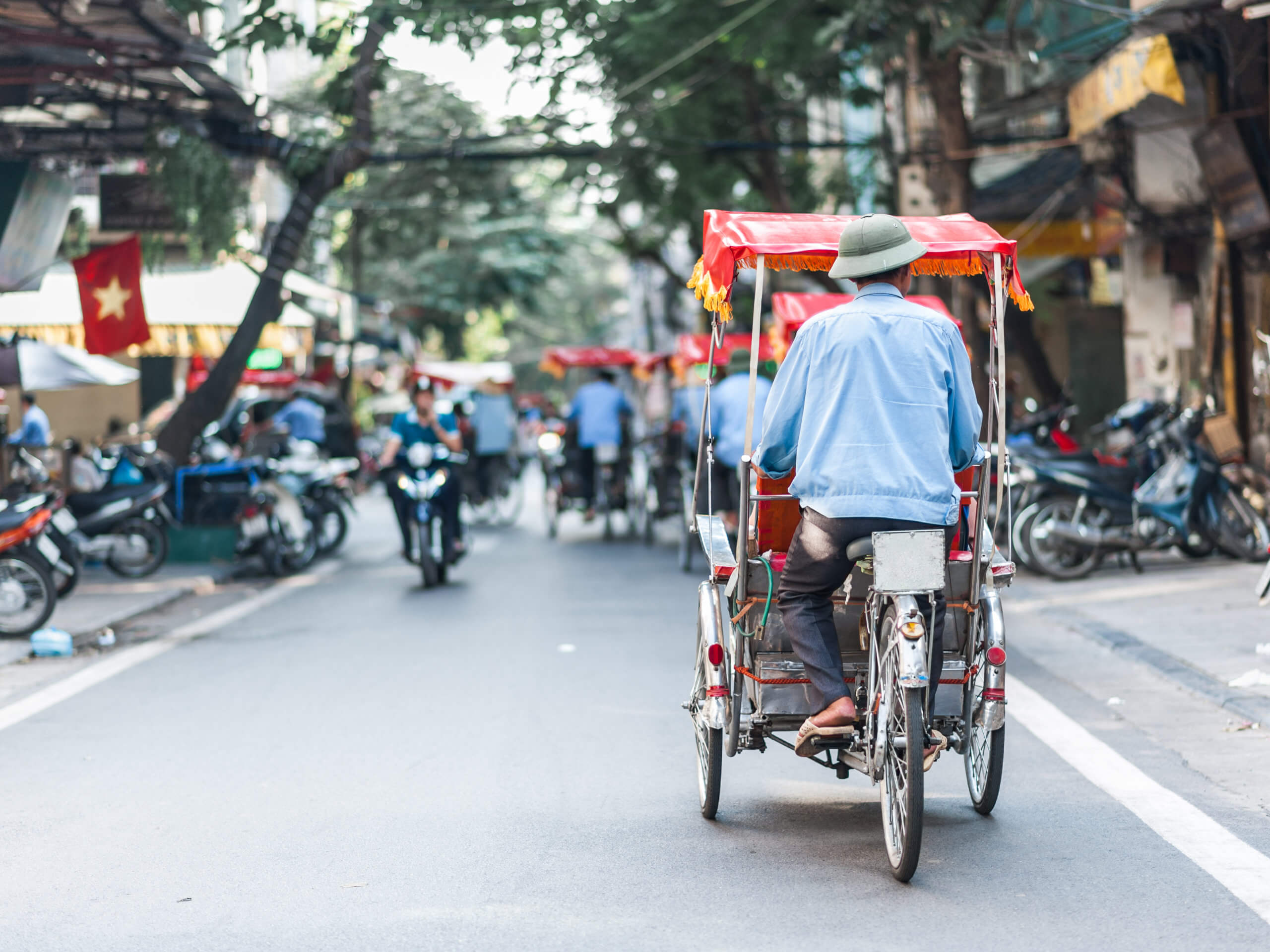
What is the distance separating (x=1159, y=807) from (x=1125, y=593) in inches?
230

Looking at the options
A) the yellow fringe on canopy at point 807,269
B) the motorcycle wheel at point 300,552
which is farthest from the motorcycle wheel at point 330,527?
the yellow fringe on canopy at point 807,269

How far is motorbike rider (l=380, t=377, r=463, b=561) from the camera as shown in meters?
12.8

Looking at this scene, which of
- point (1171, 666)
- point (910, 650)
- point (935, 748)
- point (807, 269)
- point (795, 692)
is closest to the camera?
point (910, 650)

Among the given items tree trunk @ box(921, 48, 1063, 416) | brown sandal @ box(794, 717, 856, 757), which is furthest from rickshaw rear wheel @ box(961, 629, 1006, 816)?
tree trunk @ box(921, 48, 1063, 416)

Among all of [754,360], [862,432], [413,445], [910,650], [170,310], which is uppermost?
[170,310]

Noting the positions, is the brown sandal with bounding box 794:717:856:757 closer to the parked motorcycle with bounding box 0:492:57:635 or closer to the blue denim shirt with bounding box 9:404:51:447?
the parked motorcycle with bounding box 0:492:57:635

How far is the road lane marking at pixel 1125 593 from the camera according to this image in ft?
34.7

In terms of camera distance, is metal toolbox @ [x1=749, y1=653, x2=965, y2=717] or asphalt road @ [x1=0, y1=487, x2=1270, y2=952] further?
metal toolbox @ [x1=749, y1=653, x2=965, y2=717]

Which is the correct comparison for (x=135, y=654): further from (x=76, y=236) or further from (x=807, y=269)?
(x=76, y=236)

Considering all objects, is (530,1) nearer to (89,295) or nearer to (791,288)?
(89,295)

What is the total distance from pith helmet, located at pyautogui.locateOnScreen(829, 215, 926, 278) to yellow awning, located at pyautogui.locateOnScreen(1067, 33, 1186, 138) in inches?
316

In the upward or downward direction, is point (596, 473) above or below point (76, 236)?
below

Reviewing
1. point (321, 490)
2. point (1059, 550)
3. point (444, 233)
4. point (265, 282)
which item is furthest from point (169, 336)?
point (444, 233)

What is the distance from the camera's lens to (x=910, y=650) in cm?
431
